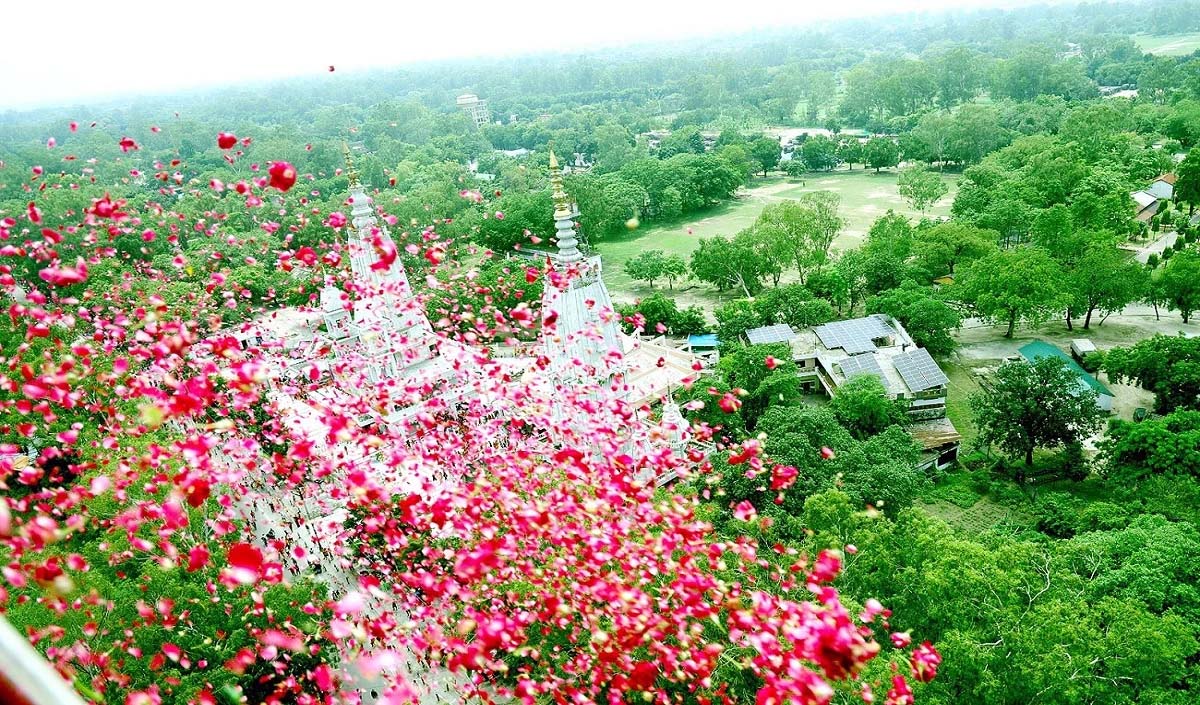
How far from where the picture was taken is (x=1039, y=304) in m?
33.3

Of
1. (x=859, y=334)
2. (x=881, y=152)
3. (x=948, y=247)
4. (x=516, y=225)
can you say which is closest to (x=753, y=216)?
(x=881, y=152)

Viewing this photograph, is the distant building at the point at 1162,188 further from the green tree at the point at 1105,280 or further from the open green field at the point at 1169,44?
the open green field at the point at 1169,44

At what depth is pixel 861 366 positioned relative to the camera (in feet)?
100

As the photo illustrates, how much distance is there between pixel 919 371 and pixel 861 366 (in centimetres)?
226

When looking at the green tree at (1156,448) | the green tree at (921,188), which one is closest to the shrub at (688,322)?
the green tree at (1156,448)

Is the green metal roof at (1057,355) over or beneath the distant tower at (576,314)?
beneath

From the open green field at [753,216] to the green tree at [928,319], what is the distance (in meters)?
13.3

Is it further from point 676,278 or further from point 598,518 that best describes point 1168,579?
point 676,278

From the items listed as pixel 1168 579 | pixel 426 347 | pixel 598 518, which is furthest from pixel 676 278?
pixel 598 518

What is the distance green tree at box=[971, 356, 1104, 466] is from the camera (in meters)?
24.6

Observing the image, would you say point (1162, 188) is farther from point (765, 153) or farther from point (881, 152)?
point (765, 153)

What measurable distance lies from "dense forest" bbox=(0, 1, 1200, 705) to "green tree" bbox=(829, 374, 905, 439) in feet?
0.33

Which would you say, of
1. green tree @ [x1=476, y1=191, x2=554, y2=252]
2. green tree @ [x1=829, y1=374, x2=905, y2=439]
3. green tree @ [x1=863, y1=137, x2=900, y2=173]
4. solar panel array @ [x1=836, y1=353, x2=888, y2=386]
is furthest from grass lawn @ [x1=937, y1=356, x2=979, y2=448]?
green tree @ [x1=863, y1=137, x2=900, y2=173]

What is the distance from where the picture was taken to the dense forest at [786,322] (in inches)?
562
